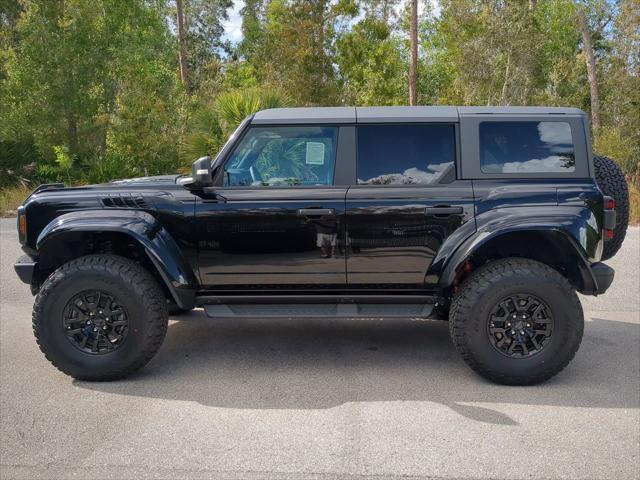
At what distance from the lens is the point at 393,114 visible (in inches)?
192

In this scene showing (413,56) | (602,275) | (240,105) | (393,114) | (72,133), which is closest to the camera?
(602,275)

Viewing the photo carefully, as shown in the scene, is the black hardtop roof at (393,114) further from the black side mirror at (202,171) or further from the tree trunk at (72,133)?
the tree trunk at (72,133)

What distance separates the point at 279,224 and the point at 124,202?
1.13 m

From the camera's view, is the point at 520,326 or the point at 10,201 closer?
the point at 520,326

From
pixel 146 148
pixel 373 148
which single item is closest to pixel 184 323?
pixel 373 148

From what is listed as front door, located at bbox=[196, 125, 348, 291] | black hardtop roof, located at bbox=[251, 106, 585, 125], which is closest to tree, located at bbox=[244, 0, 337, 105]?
black hardtop roof, located at bbox=[251, 106, 585, 125]

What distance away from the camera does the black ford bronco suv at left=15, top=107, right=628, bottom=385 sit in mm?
4570

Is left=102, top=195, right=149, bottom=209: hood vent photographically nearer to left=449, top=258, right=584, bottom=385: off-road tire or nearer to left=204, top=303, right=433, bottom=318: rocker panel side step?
left=204, top=303, right=433, bottom=318: rocker panel side step

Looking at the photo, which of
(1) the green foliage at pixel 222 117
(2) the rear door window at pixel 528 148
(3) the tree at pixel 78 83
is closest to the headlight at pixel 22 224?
(2) the rear door window at pixel 528 148

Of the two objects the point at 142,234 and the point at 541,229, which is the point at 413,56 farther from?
the point at 142,234

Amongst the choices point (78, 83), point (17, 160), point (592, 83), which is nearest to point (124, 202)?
point (78, 83)

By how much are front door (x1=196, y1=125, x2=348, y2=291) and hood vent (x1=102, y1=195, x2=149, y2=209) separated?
1.33 feet

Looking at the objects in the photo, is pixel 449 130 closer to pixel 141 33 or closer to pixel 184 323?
pixel 184 323

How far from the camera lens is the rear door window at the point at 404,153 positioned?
189 inches
